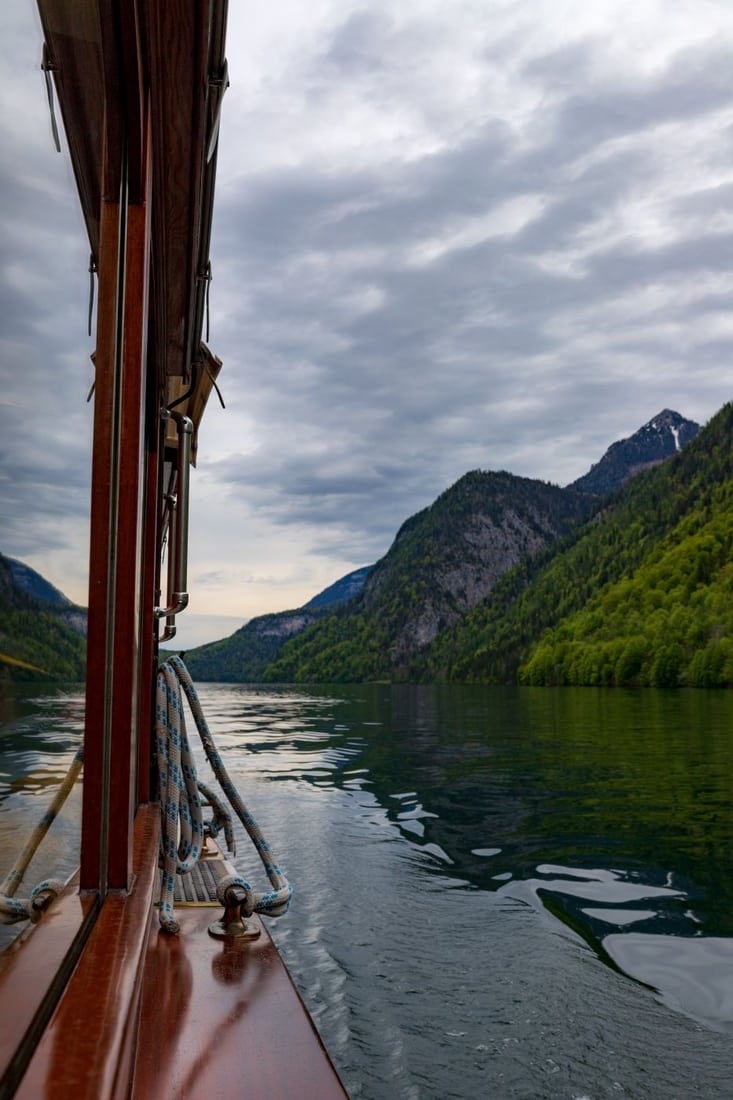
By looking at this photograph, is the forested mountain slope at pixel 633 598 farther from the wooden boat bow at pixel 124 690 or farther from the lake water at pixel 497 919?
the wooden boat bow at pixel 124 690

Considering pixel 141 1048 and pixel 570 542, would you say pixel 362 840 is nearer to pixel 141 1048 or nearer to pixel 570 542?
pixel 141 1048

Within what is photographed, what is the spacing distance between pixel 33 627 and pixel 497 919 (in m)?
5.05

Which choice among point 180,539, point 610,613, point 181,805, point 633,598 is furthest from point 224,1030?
point 610,613

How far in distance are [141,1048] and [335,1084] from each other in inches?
18.0

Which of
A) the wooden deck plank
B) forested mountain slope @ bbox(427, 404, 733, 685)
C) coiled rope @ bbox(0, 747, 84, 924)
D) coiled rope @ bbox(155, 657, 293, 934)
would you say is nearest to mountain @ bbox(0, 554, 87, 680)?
coiled rope @ bbox(0, 747, 84, 924)

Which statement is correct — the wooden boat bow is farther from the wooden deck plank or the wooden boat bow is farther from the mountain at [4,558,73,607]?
the mountain at [4,558,73,607]

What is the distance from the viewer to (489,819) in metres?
8.88

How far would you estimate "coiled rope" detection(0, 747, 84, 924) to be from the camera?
1074 mm

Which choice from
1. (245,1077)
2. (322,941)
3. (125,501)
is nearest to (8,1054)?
(245,1077)

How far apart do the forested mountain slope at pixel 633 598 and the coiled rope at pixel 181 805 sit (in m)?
60.1

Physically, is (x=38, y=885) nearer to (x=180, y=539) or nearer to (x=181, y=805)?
(x=181, y=805)

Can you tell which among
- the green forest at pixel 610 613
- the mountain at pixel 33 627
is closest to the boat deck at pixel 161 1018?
the mountain at pixel 33 627

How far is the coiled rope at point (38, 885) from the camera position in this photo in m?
1.07

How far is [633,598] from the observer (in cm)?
9194
